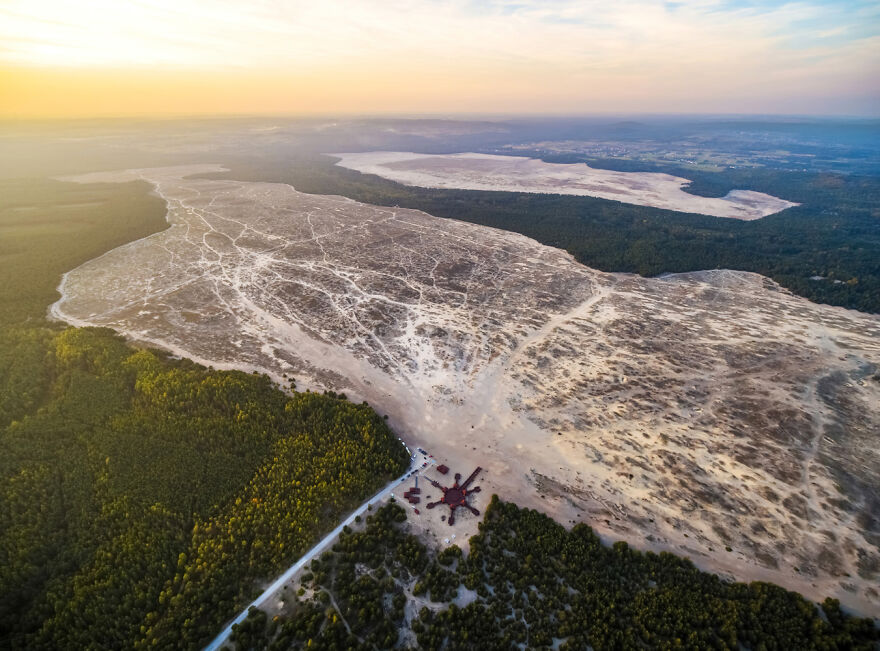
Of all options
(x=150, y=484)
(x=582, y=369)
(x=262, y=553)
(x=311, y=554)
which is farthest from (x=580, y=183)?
(x=262, y=553)

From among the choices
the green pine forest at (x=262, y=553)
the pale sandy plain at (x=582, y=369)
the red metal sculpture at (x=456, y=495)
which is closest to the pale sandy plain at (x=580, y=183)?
the pale sandy plain at (x=582, y=369)

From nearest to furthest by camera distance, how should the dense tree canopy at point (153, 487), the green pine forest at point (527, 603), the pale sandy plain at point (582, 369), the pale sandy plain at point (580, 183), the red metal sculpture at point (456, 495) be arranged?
the green pine forest at point (527, 603) < the dense tree canopy at point (153, 487) < the pale sandy plain at point (582, 369) < the red metal sculpture at point (456, 495) < the pale sandy plain at point (580, 183)

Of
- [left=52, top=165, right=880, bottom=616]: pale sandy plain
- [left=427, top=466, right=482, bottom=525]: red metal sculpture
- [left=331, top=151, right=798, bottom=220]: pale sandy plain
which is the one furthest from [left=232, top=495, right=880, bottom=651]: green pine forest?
[left=331, top=151, right=798, bottom=220]: pale sandy plain

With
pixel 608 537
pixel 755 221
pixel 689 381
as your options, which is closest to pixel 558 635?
pixel 608 537

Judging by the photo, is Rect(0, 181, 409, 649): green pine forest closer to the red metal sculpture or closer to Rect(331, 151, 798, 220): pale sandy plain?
the red metal sculpture

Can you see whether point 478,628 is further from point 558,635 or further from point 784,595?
point 784,595

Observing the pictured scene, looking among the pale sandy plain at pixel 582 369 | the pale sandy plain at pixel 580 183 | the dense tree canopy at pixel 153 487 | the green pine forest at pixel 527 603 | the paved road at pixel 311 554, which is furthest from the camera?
the pale sandy plain at pixel 580 183

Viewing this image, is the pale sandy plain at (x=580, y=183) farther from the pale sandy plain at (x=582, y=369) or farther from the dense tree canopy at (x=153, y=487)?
the dense tree canopy at (x=153, y=487)
